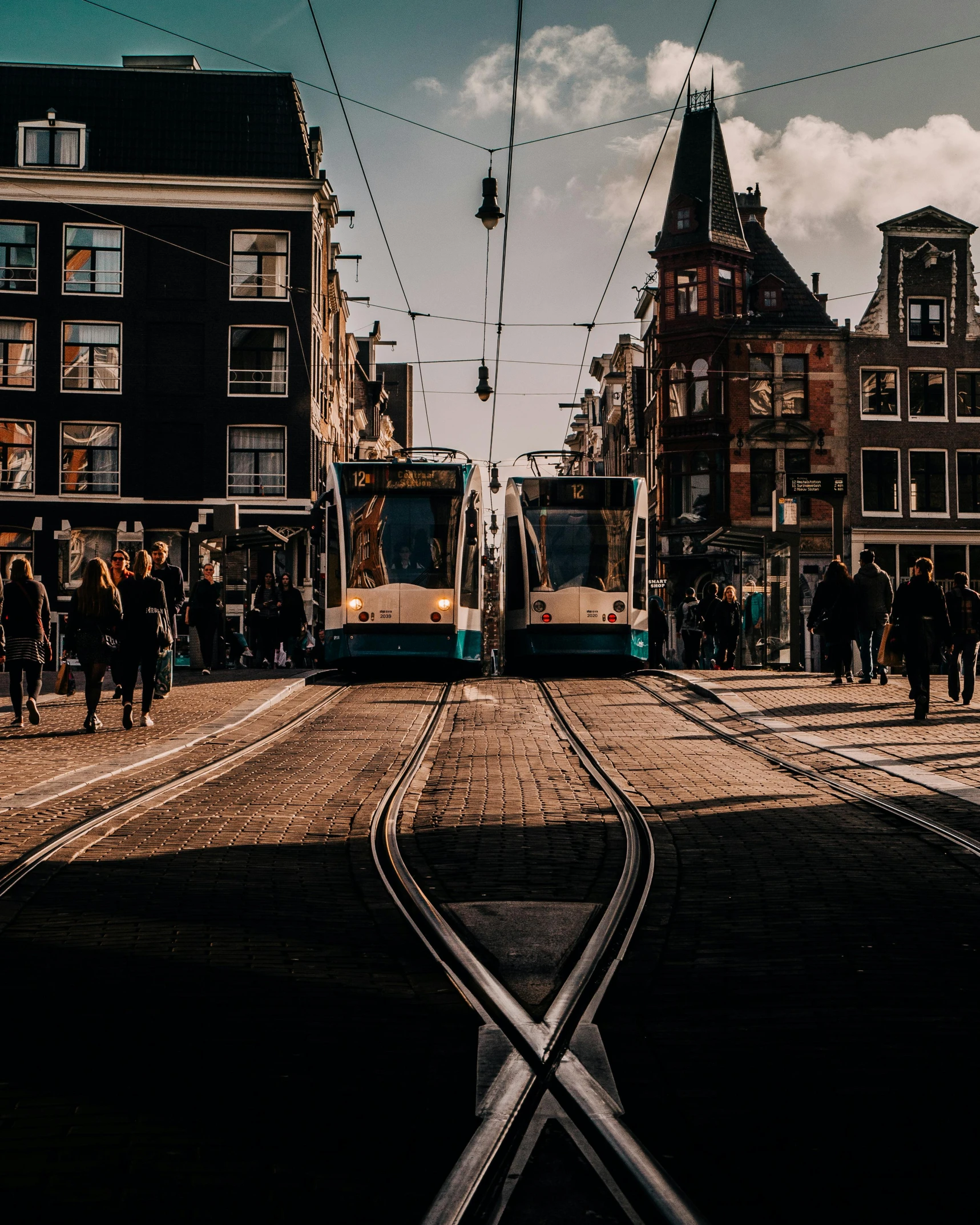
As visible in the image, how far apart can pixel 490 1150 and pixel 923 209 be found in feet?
148

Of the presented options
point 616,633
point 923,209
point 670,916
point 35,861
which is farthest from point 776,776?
point 923,209

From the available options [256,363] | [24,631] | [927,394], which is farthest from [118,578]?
[927,394]

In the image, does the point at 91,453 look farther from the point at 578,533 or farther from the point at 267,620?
the point at 578,533

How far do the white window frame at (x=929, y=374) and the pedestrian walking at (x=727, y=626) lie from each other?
22.4 metres

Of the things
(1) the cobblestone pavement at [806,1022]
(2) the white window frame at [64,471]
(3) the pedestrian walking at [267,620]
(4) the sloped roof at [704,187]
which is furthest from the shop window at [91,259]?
(1) the cobblestone pavement at [806,1022]

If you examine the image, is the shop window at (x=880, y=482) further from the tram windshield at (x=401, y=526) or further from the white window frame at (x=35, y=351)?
the tram windshield at (x=401, y=526)

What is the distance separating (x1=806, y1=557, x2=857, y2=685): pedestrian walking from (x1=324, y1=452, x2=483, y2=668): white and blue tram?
4.84m

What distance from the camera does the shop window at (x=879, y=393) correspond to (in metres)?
44.3

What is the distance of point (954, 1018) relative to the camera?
418cm

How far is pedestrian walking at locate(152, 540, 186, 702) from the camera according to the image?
16719 mm

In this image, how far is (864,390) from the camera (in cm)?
4447

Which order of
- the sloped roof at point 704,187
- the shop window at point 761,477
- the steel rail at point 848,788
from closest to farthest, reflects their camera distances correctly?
the steel rail at point 848,788 → the shop window at point 761,477 → the sloped roof at point 704,187

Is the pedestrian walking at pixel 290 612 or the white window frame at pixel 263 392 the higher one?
the white window frame at pixel 263 392

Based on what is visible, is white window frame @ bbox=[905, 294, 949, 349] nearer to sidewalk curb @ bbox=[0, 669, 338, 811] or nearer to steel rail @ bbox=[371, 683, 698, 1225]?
sidewalk curb @ bbox=[0, 669, 338, 811]
